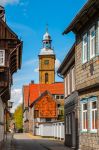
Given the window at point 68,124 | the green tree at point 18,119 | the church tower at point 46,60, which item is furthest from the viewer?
the green tree at point 18,119

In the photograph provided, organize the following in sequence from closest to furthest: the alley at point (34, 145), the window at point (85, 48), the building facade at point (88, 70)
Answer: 1. the building facade at point (88, 70)
2. the window at point (85, 48)
3. the alley at point (34, 145)

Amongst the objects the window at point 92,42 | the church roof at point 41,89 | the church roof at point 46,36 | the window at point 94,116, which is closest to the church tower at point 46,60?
the church roof at point 46,36

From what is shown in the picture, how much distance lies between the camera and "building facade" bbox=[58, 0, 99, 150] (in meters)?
23.2

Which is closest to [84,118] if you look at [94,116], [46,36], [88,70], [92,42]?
[94,116]

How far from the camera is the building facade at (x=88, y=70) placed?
76.1 ft

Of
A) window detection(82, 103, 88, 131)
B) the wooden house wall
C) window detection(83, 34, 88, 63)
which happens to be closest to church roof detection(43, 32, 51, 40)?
the wooden house wall

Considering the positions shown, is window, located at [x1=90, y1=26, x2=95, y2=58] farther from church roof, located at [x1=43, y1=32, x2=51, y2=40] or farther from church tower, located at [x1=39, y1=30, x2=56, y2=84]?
church roof, located at [x1=43, y1=32, x2=51, y2=40]

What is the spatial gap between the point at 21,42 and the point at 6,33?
4.57 feet

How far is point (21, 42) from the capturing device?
122 feet

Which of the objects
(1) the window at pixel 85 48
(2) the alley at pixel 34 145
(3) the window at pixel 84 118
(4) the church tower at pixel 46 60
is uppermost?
(4) the church tower at pixel 46 60

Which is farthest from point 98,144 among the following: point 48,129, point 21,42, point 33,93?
point 33,93

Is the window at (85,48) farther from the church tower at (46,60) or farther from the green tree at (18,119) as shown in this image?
the green tree at (18,119)

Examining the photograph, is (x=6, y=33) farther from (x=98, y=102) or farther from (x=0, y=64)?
(x=98, y=102)

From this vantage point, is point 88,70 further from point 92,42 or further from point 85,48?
point 85,48
